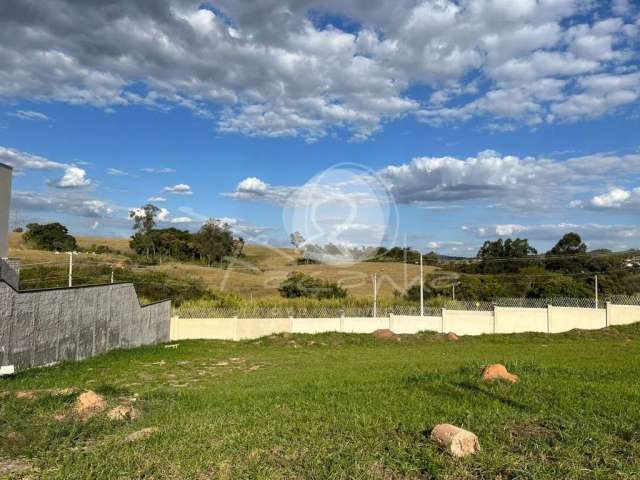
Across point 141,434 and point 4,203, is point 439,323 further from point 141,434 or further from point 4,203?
point 141,434

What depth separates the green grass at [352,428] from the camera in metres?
4.18

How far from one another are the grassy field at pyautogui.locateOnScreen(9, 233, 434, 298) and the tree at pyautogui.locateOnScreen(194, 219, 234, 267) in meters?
2.51

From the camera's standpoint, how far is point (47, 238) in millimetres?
61438

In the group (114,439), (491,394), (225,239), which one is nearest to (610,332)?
(491,394)

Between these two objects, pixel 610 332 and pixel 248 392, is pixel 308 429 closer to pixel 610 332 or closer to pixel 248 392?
pixel 248 392

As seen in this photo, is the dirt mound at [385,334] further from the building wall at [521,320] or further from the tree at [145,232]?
the tree at [145,232]

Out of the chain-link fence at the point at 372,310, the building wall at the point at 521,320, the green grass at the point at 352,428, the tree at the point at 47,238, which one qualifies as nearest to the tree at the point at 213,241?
the tree at the point at 47,238

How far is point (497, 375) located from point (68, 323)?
36.9 feet

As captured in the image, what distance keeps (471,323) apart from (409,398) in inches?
712

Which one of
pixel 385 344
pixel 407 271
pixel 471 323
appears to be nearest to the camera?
pixel 385 344

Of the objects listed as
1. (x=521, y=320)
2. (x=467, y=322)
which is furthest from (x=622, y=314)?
(x=467, y=322)

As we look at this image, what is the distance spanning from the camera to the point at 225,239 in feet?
193

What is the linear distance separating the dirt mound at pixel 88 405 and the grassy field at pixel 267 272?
85.2 ft

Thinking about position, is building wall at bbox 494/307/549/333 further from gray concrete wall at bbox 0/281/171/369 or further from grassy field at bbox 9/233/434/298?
gray concrete wall at bbox 0/281/171/369
